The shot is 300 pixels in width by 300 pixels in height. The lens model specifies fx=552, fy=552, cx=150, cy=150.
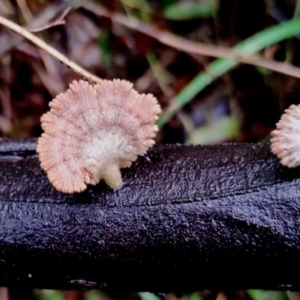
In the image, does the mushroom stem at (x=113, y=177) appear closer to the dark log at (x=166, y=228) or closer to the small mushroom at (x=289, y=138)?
the dark log at (x=166, y=228)

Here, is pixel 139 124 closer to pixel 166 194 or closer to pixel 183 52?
pixel 166 194

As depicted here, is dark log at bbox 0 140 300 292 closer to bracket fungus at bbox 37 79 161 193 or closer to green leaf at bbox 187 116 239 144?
bracket fungus at bbox 37 79 161 193

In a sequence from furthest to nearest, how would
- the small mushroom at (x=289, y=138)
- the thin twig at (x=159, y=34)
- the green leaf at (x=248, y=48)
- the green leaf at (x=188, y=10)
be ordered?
the green leaf at (x=188, y=10) < the thin twig at (x=159, y=34) < the green leaf at (x=248, y=48) < the small mushroom at (x=289, y=138)

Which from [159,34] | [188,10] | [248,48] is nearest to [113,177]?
[248,48]

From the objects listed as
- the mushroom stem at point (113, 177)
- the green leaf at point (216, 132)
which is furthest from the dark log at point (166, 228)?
the green leaf at point (216, 132)

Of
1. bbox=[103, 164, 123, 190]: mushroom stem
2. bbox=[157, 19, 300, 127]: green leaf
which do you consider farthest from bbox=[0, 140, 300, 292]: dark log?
bbox=[157, 19, 300, 127]: green leaf

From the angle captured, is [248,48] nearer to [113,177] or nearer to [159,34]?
[159,34]

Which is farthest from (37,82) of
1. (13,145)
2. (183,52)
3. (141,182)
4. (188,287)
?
(188,287)

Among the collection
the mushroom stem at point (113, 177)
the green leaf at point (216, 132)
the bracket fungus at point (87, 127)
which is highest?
the green leaf at point (216, 132)
